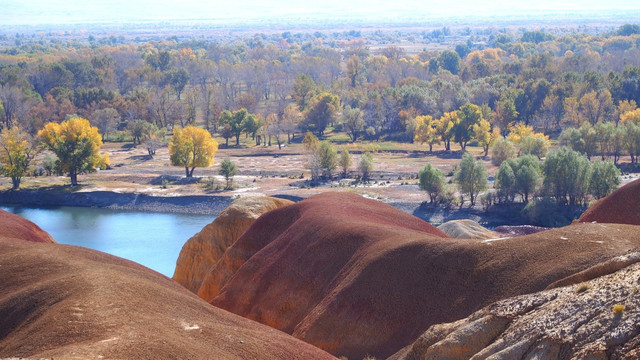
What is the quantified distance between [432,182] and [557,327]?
54.6 m

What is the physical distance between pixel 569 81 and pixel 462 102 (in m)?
18.1

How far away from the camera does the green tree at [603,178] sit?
6675 cm

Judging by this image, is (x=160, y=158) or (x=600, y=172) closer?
(x=600, y=172)

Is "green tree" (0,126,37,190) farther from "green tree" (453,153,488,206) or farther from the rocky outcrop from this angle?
A: the rocky outcrop

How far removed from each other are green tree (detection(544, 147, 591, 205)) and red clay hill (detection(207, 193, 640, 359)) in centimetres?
3502

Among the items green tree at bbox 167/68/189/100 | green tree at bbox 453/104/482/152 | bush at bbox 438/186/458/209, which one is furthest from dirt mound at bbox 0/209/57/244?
green tree at bbox 167/68/189/100

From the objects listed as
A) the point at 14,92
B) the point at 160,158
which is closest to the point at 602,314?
the point at 160,158

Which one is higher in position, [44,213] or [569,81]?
[569,81]

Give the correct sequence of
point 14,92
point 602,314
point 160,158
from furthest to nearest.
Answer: point 14,92 < point 160,158 < point 602,314

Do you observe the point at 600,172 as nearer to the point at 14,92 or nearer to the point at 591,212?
the point at 591,212

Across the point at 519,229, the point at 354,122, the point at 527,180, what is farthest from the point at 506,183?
the point at 354,122

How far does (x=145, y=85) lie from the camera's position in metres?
165

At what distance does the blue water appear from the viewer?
5909 centimetres

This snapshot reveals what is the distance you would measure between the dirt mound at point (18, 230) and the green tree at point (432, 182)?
127 ft
